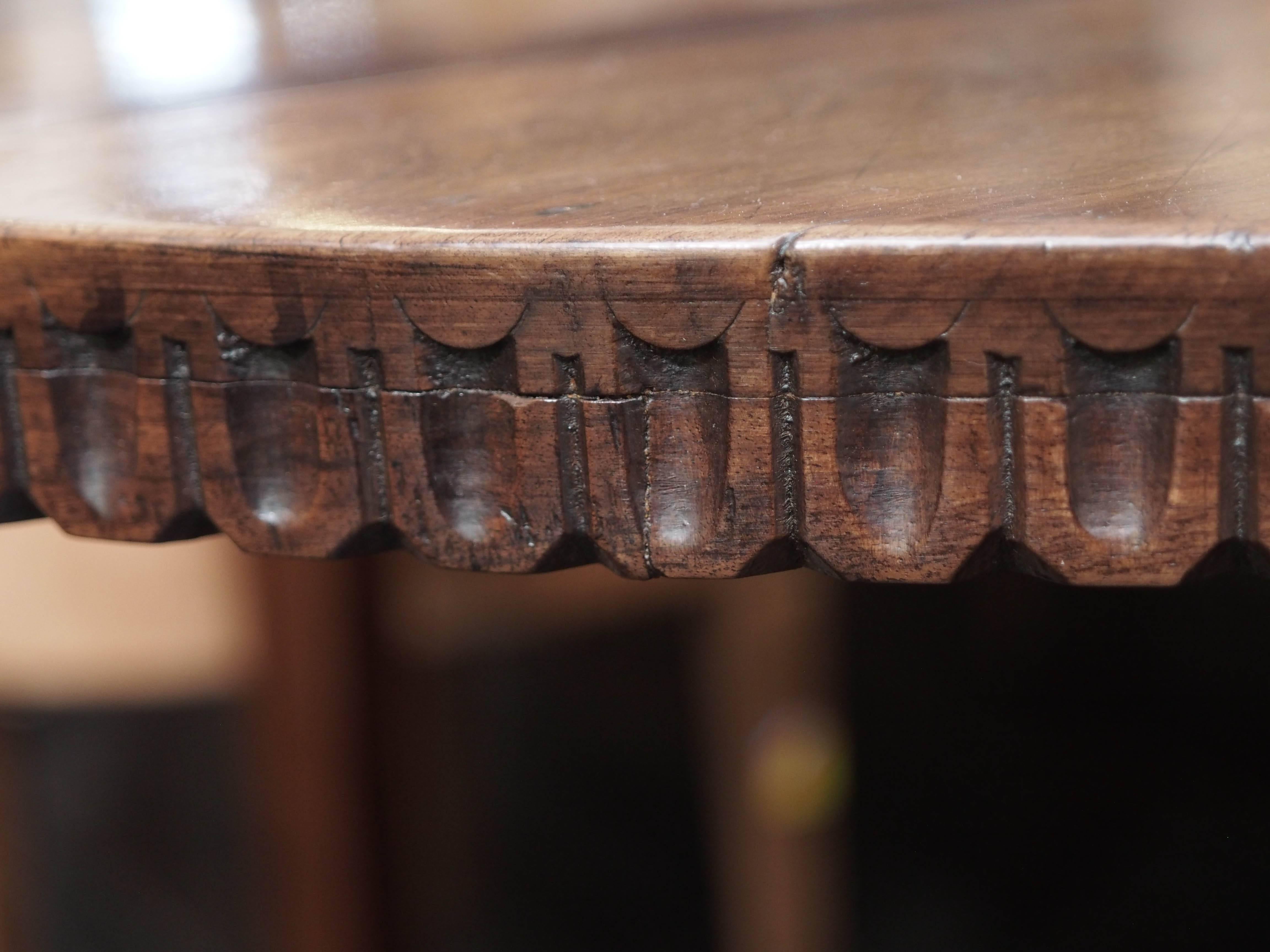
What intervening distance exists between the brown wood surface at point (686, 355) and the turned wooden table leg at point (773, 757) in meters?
0.62

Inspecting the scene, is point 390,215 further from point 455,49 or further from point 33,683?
point 33,683

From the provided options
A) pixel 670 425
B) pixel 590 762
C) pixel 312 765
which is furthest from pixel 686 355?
pixel 590 762

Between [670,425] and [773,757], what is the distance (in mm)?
746

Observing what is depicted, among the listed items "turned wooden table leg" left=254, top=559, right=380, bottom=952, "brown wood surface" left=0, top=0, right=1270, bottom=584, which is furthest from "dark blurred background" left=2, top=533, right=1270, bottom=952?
"brown wood surface" left=0, top=0, right=1270, bottom=584

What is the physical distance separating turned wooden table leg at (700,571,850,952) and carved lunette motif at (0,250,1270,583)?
662 mm

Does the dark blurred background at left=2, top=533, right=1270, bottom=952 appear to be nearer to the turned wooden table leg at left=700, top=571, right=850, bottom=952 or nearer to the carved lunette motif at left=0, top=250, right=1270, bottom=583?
the turned wooden table leg at left=700, top=571, right=850, bottom=952

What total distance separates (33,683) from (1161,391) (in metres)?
0.78

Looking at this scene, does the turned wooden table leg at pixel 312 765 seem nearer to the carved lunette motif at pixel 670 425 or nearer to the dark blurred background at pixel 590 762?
the dark blurred background at pixel 590 762

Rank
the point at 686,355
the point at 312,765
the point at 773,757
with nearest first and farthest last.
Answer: the point at 686,355
the point at 312,765
the point at 773,757

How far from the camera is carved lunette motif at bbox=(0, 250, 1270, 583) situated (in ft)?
0.68

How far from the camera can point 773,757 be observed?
3.10 feet

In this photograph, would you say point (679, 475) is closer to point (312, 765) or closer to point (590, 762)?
point (312, 765)

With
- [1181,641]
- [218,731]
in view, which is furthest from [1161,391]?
[218,731]

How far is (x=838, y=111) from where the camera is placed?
39cm
